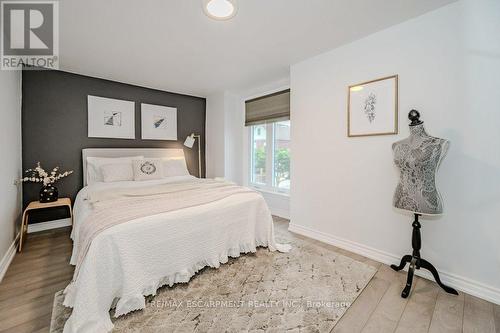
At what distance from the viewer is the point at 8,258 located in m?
2.09

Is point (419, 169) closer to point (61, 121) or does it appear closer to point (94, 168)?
point (94, 168)

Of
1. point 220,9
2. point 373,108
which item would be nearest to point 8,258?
point 220,9

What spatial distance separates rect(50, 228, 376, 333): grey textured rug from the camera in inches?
53.9

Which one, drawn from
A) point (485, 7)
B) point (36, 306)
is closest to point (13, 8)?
point (36, 306)

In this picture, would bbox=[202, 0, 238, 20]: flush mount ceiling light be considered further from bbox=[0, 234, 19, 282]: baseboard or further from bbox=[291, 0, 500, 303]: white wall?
bbox=[0, 234, 19, 282]: baseboard

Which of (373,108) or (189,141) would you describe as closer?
(373,108)

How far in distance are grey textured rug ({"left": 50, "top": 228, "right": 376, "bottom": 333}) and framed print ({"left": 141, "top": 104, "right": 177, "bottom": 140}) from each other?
9.22 feet

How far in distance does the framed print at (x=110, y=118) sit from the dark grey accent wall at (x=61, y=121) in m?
0.07

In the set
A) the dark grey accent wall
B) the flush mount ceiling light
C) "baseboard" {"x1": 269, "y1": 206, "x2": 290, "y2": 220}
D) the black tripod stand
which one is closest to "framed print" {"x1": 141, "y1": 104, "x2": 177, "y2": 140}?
the dark grey accent wall

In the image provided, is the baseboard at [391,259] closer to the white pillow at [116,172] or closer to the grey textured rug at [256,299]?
the grey textured rug at [256,299]

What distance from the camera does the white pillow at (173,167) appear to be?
362 centimetres

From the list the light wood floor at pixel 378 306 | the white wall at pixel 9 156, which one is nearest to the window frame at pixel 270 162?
the light wood floor at pixel 378 306

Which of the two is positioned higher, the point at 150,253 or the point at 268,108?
the point at 268,108

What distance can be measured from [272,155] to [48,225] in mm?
3558
